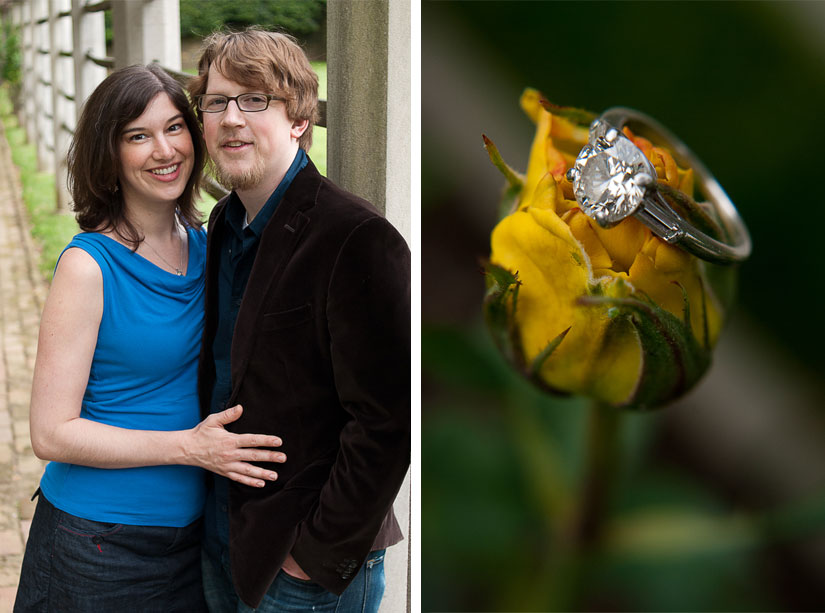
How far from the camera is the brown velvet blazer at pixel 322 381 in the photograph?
1148mm

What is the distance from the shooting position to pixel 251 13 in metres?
4.59

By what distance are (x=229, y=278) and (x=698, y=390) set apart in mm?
1039

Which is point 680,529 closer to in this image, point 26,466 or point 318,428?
point 318,428

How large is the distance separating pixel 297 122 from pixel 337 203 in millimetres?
213

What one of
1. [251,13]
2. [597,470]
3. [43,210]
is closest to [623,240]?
[597,470]

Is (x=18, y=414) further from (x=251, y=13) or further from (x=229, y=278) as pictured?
(x=229, y=278)

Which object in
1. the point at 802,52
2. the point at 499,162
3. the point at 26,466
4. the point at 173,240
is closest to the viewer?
the point at 802,52

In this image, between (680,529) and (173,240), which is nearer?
(680,529)

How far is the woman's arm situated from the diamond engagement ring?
0.92 metres

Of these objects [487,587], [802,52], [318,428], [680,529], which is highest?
[802,52]

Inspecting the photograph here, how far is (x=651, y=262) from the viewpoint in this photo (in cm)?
40

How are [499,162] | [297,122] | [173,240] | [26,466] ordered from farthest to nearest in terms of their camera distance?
[26,466] < [173,240] < [297,122] < [499,162]

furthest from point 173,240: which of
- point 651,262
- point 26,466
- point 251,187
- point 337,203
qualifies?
point 26,466

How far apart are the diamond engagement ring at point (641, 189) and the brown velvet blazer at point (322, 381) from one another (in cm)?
75
